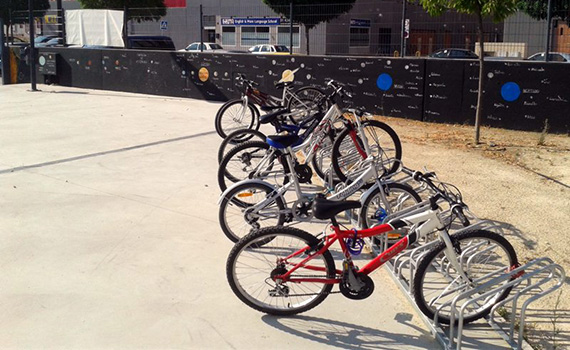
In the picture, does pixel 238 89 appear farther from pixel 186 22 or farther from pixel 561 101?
pixel 186 22

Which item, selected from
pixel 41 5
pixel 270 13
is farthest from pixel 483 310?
pixel 41 5

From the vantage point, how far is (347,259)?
3.99 metres

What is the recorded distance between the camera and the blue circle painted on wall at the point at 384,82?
1323cm

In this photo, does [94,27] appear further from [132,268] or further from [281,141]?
[132,268]

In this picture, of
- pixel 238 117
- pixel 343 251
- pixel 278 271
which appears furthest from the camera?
pixel 238 117

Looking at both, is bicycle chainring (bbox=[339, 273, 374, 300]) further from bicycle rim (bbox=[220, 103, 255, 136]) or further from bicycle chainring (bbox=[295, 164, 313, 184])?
→ bicycle rim (bbox=[220, 103, 255, 136])

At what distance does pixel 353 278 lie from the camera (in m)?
4.02

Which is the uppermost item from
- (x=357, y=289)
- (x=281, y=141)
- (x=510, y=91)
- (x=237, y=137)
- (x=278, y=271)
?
(x=510, y=91)

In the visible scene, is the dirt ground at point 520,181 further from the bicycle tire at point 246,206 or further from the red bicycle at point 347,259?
the bicycle tire at point 246,206

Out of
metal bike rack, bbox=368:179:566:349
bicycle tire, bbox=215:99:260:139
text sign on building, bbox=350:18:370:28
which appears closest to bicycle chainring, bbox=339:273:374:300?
metal bike rack, bbox=368:179:566:349

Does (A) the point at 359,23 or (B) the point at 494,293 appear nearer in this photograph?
(B) the point at 494,293

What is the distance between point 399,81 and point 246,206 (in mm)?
8403

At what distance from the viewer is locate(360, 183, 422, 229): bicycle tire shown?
17.4 feet

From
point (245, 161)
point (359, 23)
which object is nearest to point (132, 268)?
point (245, 161)
